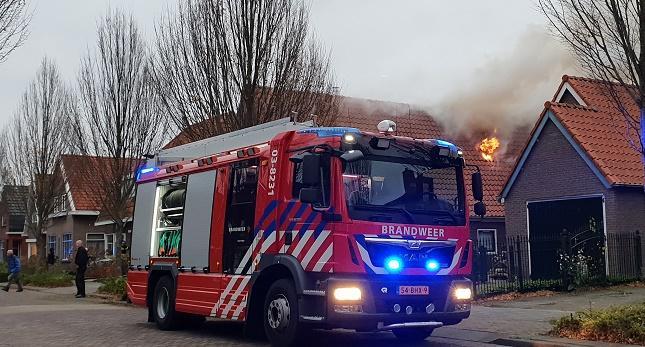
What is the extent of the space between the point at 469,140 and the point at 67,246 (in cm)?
2689

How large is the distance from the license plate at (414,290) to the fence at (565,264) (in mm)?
7981

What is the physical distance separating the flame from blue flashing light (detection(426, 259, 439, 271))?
58.9 ft

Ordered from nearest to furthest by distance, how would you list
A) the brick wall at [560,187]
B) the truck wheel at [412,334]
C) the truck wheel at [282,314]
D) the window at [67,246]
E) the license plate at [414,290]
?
the license plate at [414,290], the truck wheel at [282,314], the truck wheel at [412,334], the brick wall at [560,187], the window at [67,246]

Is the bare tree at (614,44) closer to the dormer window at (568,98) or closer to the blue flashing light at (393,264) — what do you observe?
the blue flashing light at (393,264)

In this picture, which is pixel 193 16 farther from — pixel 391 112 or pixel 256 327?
pixel 391 112

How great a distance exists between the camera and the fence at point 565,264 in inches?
671

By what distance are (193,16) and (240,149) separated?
673 centimetres

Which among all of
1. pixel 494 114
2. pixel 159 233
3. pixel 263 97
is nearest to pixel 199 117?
pixel 263 97

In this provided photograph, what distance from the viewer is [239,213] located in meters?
10.5

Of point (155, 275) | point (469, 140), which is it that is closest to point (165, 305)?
point (155, 275)

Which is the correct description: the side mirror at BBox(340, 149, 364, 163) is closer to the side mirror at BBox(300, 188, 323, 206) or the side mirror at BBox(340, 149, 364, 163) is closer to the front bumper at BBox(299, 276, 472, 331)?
the side mirror at BBox(300, 188, 323, 206)

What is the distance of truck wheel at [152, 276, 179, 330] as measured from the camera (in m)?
12.0

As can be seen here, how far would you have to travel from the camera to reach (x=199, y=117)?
16.4 m

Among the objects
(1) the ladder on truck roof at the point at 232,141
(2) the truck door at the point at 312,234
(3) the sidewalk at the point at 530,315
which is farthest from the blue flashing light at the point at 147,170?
(3) the sidewalk at the point at 530,315
